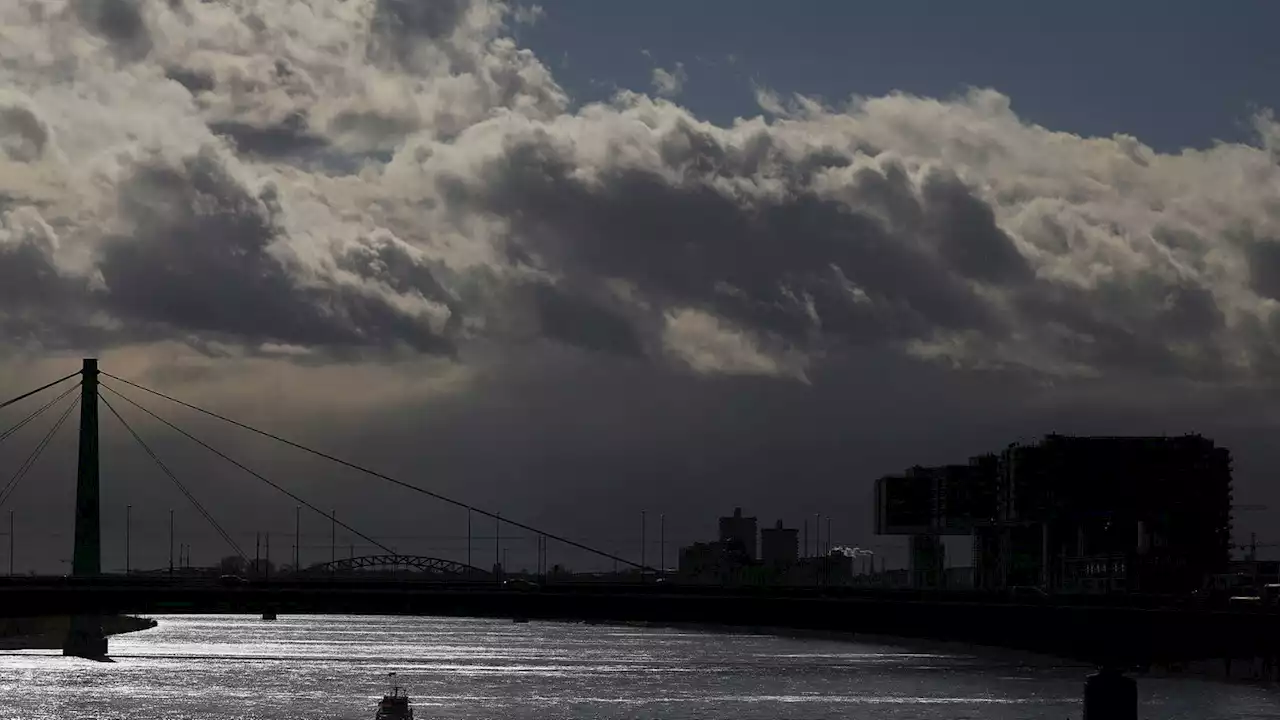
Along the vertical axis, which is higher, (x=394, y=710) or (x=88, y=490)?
(x=88, y=490)

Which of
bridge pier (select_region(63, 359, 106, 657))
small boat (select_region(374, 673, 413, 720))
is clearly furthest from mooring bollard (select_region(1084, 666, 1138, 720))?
bridge pier (select_region(63, 359, 106, 657))

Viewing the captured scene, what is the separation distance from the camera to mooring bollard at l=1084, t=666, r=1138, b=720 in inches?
2842

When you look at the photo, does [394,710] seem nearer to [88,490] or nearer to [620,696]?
[620,696]

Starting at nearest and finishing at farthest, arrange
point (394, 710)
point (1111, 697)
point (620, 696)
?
1. point (1111, 697)
2. point (394, 710)
3. point (620, 696)

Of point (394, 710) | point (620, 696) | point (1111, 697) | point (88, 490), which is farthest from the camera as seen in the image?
point (88, 490)

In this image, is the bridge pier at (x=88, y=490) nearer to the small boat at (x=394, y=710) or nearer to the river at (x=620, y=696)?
the river at (x=620, y=696)

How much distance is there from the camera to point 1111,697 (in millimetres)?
72188

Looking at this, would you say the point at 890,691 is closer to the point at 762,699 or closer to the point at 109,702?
the point at 762,699

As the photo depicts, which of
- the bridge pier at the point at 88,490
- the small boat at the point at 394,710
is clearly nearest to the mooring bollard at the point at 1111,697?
the small boat at the point at 394,710

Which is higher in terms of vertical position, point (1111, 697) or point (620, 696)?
point (1111, 697)

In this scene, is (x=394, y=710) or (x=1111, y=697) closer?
(x=1111, y=697)

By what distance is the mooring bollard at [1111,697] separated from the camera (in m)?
72.2

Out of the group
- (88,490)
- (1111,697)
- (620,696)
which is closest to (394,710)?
(620,696)

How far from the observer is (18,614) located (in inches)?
5782
